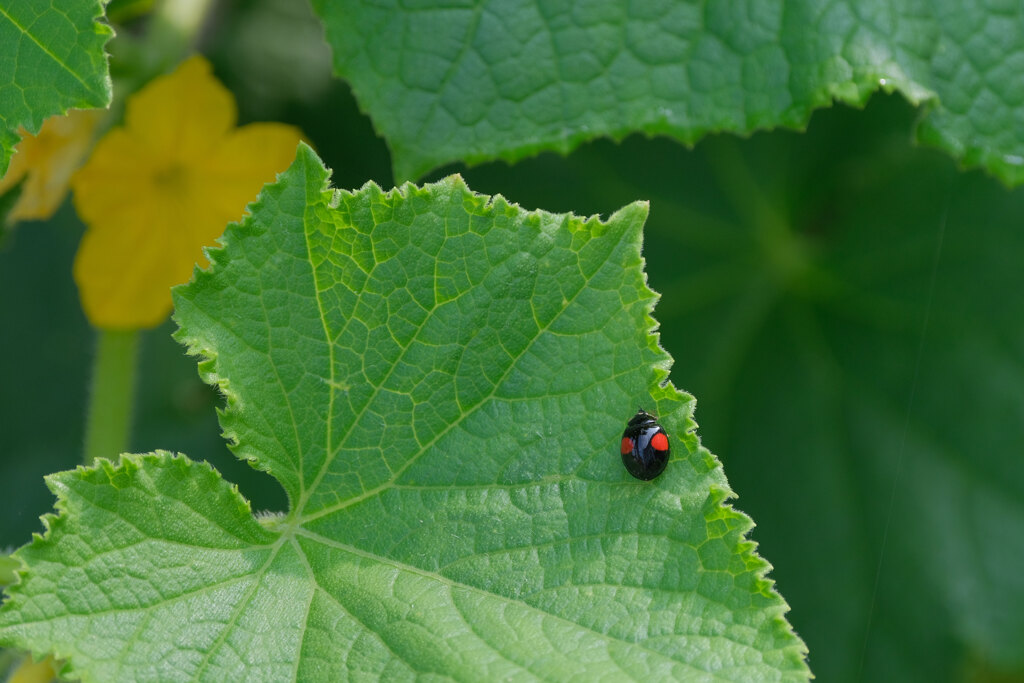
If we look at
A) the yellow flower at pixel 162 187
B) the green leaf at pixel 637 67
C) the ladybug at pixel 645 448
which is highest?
the green leaf at pixel 637 67

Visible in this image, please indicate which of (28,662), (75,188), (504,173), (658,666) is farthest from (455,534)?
(504,173)

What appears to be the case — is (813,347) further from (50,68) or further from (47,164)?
(50,68)

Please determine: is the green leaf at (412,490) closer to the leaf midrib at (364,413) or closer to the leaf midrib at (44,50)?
the leaf midrib at (364,413)

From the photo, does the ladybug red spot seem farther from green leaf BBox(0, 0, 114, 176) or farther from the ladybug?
green leaf BBox(0, 0, 114, 176)

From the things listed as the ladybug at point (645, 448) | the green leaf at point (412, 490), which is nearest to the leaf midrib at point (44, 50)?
the green leaf at point (412, 490)

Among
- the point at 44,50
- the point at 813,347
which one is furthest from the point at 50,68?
the point at 813,347

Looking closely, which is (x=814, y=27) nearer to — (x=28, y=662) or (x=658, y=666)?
(x=658, y=666)

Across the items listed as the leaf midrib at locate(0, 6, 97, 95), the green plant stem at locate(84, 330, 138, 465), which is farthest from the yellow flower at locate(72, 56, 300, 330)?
the leaf midrib at locate(0, 6, 97, 95)

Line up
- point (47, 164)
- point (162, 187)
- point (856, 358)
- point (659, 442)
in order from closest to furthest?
point (659, 442) < point (47, 164) < point (162, 187) < point (856, 358)
